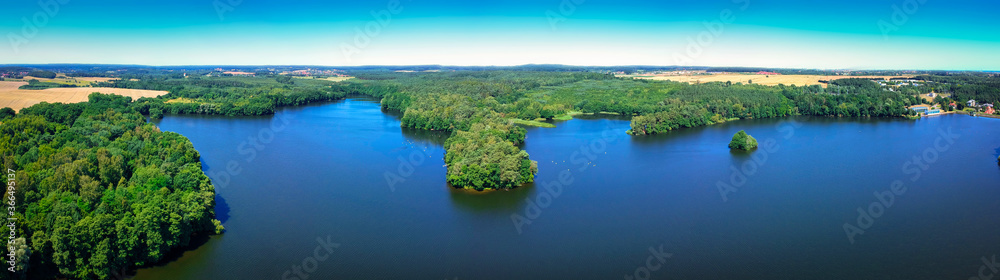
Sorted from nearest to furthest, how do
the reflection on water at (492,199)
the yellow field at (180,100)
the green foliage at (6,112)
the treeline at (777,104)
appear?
the reflection on water at (492,199), the green foliage at (6,112), the treeline at (777,104), the yellow field at (180,100)

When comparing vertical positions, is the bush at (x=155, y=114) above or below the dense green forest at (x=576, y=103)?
below

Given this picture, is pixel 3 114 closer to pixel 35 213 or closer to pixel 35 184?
pixel 35 184


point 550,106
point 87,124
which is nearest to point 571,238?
point 87,124

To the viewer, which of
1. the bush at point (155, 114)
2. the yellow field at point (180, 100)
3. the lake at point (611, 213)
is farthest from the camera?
the yellow field at point (180, 100)

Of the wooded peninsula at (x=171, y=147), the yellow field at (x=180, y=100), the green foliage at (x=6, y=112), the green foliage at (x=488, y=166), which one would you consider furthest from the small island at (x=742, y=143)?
the yellow field at (x=180, y=100)

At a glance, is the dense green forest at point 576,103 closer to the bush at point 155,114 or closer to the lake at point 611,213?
the bush at point 155,114

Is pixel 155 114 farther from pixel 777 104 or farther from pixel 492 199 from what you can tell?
pixel 777 104

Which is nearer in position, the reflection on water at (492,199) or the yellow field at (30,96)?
the reflection on water at (492,199)

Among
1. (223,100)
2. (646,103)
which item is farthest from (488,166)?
(223,100)
